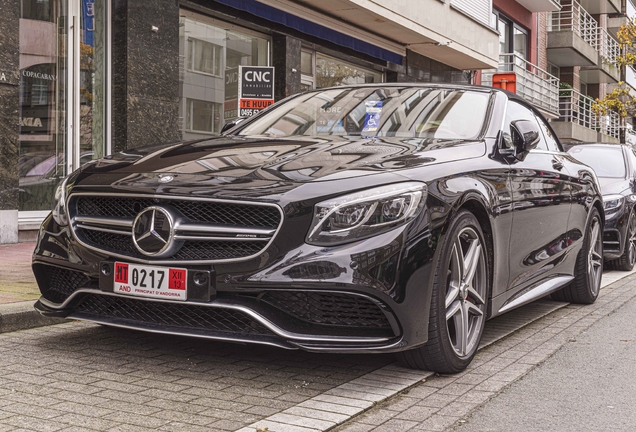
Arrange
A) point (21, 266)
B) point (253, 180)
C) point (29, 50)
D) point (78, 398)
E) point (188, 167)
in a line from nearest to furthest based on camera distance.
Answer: point (78, 398) → point (253, 180) → point (188, 167) → point (21, 266) → point (29, 50)

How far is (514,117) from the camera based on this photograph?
18.4ft

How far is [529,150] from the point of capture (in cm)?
527

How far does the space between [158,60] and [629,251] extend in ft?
21.4

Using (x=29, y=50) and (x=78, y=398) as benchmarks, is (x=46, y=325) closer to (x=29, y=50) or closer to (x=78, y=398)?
(x=78, y=398)

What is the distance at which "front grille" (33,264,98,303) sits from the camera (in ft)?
13.5

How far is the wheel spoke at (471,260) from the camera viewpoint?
4258mm

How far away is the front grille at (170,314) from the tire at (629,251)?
7.18 m

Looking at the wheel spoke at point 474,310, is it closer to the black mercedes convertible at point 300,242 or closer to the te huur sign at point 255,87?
the black mercedes convertible at point 300,242

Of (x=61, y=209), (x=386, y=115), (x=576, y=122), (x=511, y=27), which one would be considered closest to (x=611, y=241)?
(x=386, y=115)

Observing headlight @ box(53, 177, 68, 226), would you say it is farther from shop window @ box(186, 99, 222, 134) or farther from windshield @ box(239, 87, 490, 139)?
shop window @ box(186, 99, 222, 134)

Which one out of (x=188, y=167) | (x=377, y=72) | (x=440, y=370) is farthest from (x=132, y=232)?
(x=377, y=72)

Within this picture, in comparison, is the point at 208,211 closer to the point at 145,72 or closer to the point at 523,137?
the point at 523,137

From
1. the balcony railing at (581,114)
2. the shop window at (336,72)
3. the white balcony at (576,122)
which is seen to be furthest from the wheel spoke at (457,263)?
the balcony railing at (581,114)

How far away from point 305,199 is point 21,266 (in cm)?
446
